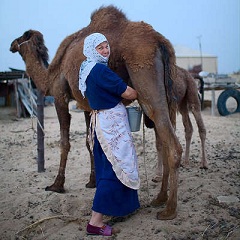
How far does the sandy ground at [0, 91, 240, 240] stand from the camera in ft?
11.3

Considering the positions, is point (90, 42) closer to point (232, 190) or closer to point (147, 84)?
point (147, 84)

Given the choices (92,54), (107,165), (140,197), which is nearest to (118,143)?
(107,165)

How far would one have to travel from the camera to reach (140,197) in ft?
14.9

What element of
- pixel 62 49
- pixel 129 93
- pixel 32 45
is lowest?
pixel 129 93

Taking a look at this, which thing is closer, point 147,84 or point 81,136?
point 147,84

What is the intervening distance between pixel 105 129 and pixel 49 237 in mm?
1353

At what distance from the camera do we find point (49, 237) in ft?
11.2

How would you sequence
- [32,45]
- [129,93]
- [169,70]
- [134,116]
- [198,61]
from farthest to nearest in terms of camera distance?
[198,61] → [32,45] → [134,116] → [169,70] → [129,93]

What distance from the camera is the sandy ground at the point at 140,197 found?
346 centimetres

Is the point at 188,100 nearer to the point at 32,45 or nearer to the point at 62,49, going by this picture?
the point at 62,49

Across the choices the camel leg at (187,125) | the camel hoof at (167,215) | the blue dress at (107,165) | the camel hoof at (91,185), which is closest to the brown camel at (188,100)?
the camel leg at (187,125)

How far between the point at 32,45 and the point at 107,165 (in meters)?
3.24

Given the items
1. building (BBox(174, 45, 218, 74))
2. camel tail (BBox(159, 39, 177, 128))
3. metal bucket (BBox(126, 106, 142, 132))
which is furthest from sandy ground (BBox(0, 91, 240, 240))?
building (BBox(174, 45, 218, 74))

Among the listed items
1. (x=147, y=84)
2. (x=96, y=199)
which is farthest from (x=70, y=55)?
(x=96, y=199)
